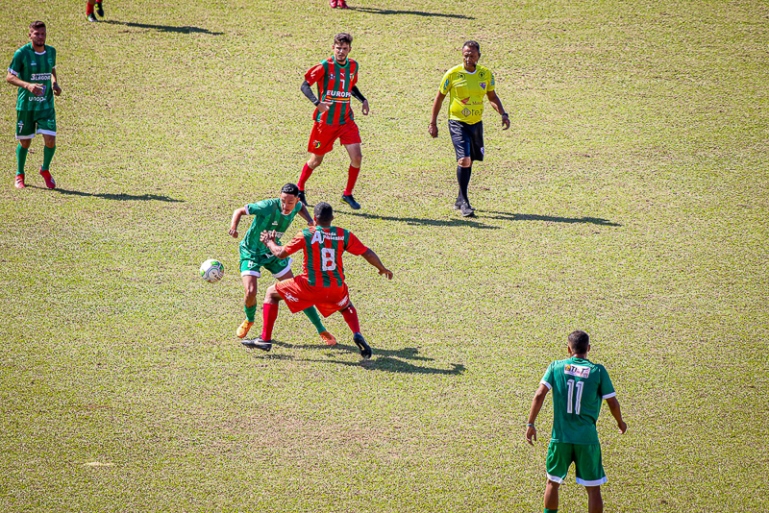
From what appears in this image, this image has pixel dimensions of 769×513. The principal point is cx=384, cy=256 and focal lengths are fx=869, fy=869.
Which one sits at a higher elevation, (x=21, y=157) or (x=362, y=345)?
(x=21, y=157)

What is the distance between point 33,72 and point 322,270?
25.5ft

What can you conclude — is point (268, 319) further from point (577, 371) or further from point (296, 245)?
point (577, 371)

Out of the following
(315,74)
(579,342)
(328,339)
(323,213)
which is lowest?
(328,339)

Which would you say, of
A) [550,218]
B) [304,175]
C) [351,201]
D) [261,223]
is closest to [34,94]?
[304,175]

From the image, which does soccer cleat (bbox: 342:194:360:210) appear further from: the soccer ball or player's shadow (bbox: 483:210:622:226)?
the soccer ball

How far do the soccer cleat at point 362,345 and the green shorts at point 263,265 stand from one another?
1523 millimetres

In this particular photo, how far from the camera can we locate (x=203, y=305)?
38.8 ft

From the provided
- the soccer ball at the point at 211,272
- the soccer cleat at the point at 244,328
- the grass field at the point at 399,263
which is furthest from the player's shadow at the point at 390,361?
the soccer ball at the point at 211,272

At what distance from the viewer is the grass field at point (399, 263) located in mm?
8672

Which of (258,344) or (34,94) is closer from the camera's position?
(258,344)

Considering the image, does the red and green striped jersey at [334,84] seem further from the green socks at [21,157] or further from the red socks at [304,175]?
the green socks at [21,157]

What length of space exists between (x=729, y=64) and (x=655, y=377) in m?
→ 13.4

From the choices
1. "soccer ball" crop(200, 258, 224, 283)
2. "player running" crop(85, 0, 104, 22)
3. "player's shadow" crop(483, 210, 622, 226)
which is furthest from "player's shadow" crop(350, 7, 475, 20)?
"soccer ball" crop(200, 258, 224, 283)

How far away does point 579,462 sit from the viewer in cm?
768
